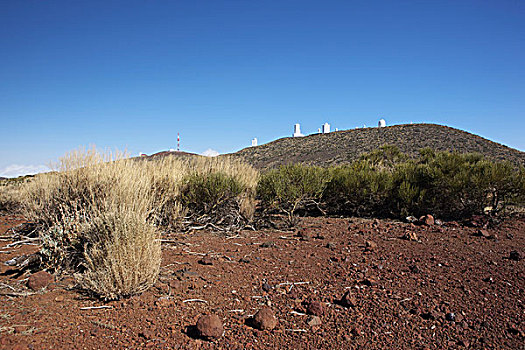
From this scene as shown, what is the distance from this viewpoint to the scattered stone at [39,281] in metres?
3.66

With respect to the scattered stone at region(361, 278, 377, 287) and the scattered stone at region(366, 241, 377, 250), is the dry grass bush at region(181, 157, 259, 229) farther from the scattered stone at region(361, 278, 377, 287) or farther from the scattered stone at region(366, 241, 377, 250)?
the scattered stone at region(361, 278, 377, 287)

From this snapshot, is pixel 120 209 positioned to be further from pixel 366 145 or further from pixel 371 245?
pixel 366 145

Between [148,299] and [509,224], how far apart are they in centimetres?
724

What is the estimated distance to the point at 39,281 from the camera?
146 inches

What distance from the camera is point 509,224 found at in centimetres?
694

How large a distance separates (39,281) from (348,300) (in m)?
3.36

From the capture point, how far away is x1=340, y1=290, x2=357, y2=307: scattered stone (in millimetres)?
3250

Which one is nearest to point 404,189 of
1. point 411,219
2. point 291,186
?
point 411,219

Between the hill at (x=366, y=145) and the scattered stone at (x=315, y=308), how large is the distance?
2314cm

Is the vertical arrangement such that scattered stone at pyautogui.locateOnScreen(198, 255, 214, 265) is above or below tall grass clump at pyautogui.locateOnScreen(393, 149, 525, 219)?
below

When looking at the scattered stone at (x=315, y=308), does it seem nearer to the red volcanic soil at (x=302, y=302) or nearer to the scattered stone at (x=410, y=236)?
the red volcanic soil at (x=302, y=302)

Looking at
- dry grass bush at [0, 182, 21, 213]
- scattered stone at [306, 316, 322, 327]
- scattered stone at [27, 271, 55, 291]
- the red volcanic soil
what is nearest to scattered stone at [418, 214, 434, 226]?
the red volcanic soil

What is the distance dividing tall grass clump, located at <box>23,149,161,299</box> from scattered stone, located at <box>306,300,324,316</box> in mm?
1677

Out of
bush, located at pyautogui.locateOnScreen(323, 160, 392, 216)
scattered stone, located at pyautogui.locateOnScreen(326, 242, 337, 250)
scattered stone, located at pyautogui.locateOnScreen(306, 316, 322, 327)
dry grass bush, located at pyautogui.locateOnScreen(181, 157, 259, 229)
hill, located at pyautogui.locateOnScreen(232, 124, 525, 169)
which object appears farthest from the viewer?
hill, located at pyautogui.locateOnScreen(232, 124, 525, 169)
